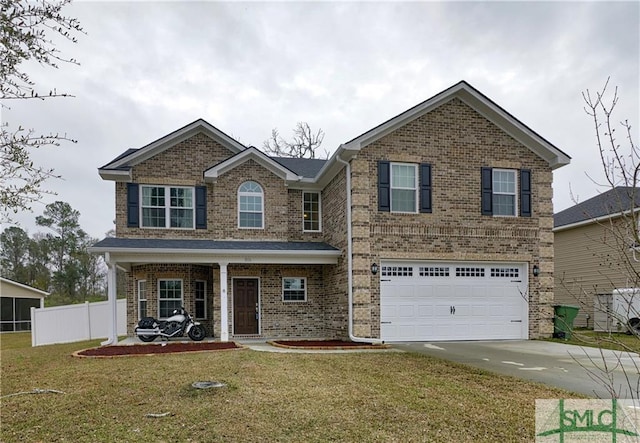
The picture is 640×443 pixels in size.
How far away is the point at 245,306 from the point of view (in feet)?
52.1

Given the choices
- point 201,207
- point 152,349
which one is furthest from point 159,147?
point 152,349

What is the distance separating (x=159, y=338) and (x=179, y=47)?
8930mm

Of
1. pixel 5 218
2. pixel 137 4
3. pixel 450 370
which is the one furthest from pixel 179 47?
pixel 450 370

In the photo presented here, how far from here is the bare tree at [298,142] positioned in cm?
3481

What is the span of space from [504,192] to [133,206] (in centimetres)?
1210

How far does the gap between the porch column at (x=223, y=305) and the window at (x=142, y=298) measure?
3058mm

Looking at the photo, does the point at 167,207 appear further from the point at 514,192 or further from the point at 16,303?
the point at 16,303

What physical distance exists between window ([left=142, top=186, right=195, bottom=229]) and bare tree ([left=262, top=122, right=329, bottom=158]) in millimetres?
19143

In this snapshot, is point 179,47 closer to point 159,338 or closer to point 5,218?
point 159,338

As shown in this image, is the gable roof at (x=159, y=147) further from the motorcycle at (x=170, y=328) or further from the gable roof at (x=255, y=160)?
the motorcycle at (x=170, y=328)

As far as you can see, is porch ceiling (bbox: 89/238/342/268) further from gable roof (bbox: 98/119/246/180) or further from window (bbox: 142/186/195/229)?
gable roof (bbox: 98/119/246/180)

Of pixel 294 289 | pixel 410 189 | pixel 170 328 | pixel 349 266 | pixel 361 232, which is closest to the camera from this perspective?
pixel 361 232

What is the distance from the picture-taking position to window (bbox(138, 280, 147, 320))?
15.6 m

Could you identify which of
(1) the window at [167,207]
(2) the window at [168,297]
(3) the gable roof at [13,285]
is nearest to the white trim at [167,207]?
(1) the window at [167,207]
